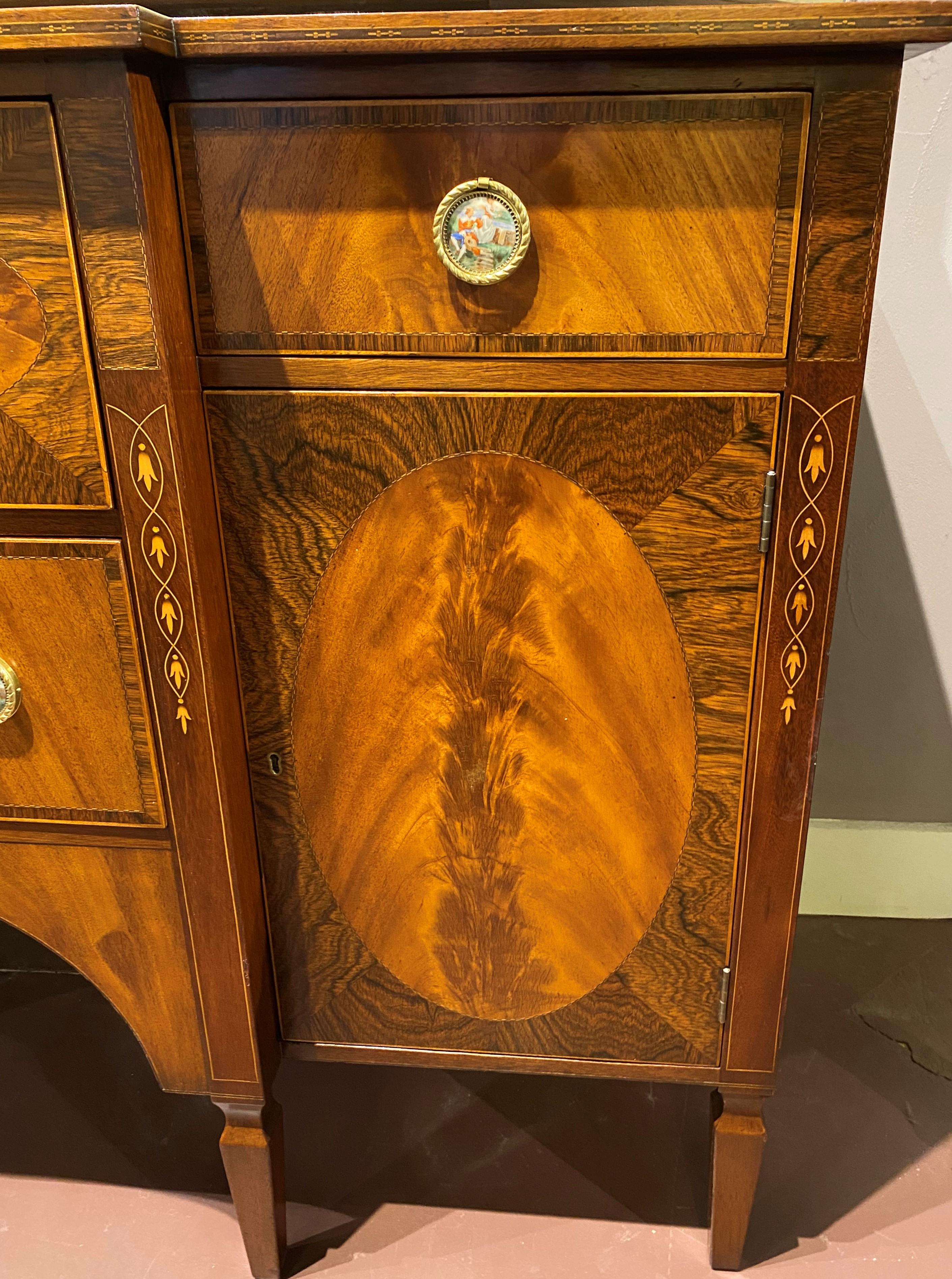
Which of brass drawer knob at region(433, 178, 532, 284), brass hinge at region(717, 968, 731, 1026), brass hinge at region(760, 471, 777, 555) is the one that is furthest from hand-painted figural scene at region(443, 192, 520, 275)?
brass hinge at region(717, 968, 731, 1026)

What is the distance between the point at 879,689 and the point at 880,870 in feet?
0.91

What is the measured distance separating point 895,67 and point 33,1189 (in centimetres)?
129

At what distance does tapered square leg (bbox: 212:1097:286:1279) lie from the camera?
927 millimetres

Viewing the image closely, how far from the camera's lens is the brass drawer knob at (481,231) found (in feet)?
2.13

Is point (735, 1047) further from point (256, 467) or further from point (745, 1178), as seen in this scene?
point (256, 467)

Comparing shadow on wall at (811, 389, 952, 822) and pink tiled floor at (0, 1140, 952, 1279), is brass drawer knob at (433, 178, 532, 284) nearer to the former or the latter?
shadow on wall at (811, 389, 952, 822)

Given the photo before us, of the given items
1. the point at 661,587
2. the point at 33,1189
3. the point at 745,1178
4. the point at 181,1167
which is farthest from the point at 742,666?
the point at 33,1189

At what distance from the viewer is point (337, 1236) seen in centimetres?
102

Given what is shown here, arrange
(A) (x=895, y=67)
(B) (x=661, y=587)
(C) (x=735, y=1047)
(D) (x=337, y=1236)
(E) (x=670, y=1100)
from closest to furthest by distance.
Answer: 1. (A) (x=895, y=67)
2. (B) (x=661, y=587)
3. (C) (x=735, y=1047)
4. (D) (x=337, y=1236)
5. (E) (x=670, y=1100)

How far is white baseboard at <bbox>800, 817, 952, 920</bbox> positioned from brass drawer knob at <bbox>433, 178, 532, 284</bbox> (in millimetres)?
1029

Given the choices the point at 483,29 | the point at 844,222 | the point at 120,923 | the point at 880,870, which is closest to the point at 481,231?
the point at 483,29

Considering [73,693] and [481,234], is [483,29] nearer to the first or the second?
[481,234]

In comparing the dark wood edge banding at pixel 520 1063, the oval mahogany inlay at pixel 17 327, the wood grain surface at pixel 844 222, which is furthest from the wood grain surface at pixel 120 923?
the wood grain surface at pixel 844 222

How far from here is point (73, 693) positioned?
780 mm
